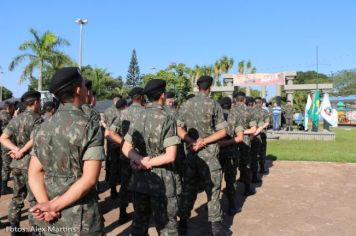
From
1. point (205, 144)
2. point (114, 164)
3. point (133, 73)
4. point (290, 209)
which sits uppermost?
point (133, 73)

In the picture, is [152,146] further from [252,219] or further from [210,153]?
[252,219]

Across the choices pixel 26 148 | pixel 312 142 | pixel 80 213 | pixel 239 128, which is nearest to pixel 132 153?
pixel 80 213

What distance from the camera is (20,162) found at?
5027 mm

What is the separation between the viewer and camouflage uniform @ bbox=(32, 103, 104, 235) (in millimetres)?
2508

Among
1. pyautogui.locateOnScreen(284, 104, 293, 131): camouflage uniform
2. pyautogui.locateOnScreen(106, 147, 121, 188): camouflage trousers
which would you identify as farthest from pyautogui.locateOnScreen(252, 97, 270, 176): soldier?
pyautogui.locateOnScreen(284, 104, 293, 131): camouflage uniform

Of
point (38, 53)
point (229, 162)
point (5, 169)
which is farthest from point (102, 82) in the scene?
point (229, 162)

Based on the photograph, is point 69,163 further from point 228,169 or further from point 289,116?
point 289,116

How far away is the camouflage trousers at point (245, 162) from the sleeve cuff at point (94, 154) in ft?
18.0

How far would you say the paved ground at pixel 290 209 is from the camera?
18.0 feet

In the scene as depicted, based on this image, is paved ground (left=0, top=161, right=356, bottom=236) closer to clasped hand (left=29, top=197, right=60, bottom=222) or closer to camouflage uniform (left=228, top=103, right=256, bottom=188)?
camouflage uniform (left=228, top=103, right=256, bottom=188)

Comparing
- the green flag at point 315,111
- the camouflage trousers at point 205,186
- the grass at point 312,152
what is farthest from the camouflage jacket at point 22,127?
the green flag at point 315,111

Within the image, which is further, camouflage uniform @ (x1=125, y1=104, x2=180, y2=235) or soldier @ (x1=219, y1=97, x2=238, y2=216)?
soldier @ (x1=219, y1=97, x2=238, y2=216)

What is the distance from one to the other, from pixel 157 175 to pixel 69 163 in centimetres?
127

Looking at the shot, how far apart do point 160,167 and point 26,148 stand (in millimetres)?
2258
